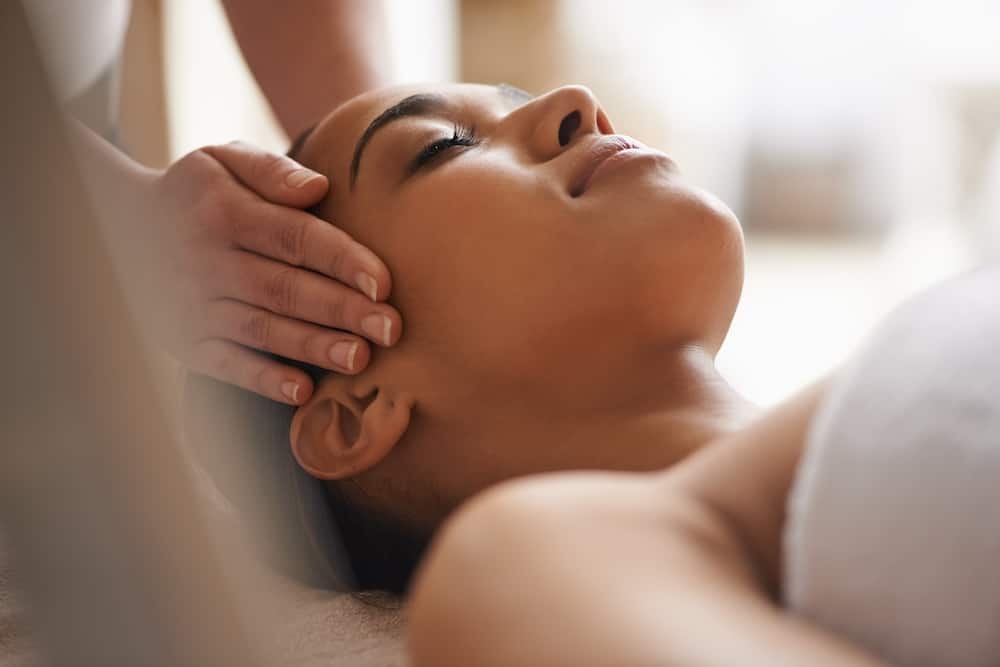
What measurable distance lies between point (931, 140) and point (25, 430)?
3.97 m

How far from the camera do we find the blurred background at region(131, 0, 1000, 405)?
386cm

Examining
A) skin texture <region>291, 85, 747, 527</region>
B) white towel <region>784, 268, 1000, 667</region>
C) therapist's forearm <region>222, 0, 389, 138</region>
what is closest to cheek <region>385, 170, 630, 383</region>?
skin texture <region>291, 85, 747, 527</region>

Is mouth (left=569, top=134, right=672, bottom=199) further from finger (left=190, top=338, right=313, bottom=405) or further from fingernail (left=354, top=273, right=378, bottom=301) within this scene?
finger (left=190, top=338, right=313, bottom=405)

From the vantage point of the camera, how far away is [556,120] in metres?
1.04

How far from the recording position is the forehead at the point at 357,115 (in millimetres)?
1101

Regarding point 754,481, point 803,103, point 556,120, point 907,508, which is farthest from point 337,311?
point 803,103

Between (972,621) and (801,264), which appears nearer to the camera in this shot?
(972,621)

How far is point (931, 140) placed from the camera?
13.1ft

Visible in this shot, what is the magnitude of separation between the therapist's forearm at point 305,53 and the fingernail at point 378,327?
67cm

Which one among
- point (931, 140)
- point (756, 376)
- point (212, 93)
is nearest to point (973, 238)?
point (931, 140)

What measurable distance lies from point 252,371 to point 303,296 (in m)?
0.09

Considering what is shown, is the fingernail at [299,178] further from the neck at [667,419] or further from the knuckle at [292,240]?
the neck at [667,419]

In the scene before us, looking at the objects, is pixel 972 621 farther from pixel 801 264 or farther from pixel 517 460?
pixel 801 264

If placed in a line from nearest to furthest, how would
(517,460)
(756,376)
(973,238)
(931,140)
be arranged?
1. (517,460)
2. (756,376)
3. (973,238)
4. (931,140)
